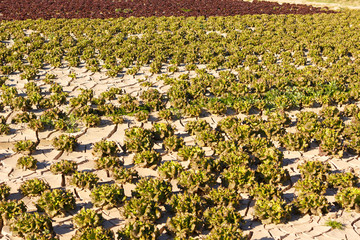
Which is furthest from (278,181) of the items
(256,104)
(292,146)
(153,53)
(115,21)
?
(115,21)

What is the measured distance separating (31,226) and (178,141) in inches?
170

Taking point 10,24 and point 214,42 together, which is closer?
point 214,42

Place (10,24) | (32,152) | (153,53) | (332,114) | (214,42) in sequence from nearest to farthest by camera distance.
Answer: (32,152) < (332,114) < (153,53) < (214,42) < (10,24)

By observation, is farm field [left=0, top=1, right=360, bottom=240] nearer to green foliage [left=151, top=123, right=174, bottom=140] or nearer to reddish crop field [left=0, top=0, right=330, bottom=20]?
green foliage [left=151, top=123, right=174, bottom=140]

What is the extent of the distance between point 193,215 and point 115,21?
68.4 ft

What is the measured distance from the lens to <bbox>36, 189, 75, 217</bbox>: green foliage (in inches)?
266

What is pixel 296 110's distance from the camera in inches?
469

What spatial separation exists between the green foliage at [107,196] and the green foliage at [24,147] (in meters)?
2.71

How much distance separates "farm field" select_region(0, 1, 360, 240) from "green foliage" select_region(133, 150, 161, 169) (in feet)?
0.08

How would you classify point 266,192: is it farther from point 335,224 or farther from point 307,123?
point 307,123

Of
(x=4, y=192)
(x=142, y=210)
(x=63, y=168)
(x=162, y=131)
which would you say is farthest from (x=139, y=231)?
(x=162, y=131)

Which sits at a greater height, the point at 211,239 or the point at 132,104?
the point at 132,104

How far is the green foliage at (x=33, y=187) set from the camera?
7295 millimetres

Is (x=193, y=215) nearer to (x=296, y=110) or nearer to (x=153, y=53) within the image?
(x=296, y=110)
